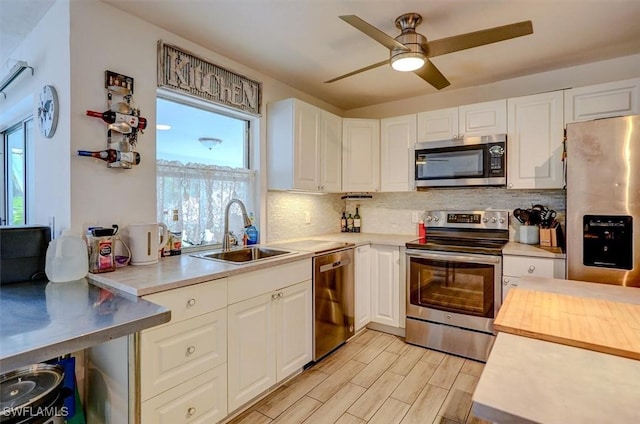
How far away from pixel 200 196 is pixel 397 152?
1.96 metres

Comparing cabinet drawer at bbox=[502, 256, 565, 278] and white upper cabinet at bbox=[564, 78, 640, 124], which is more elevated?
white upper cabinet at bbox=[564, 78, 640, 124]

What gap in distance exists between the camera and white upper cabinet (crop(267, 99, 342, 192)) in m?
2.77

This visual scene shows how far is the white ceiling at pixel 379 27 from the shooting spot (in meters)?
1.87

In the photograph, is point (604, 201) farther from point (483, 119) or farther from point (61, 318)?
point (61, 318)

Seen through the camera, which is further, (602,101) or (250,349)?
(602,101)

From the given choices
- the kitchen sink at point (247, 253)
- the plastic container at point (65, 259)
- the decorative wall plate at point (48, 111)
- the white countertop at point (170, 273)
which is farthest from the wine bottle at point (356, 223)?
the decorative wall plate at point (48, 111)

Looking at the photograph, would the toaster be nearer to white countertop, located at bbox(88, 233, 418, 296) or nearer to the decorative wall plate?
white countertop, located at bbox(88, 233, 418, 296)

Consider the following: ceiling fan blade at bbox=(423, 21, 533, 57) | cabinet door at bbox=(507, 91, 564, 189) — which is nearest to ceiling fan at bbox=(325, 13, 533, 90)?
ceiling fan blade at bbox=(423, 21, 533, 57)

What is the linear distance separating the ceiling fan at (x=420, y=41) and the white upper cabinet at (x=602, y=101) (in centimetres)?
119

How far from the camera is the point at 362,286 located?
3023 millimetres

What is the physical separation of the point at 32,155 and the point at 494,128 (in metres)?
3.62

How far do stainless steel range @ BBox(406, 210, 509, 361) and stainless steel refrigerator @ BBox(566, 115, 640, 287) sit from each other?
0.54 m

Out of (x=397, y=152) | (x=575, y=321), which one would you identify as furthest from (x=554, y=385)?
(x=397, y=152)

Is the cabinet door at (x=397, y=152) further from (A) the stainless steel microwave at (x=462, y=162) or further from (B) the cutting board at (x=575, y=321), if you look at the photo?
(B) the cutting board at (x=575, y=321)
